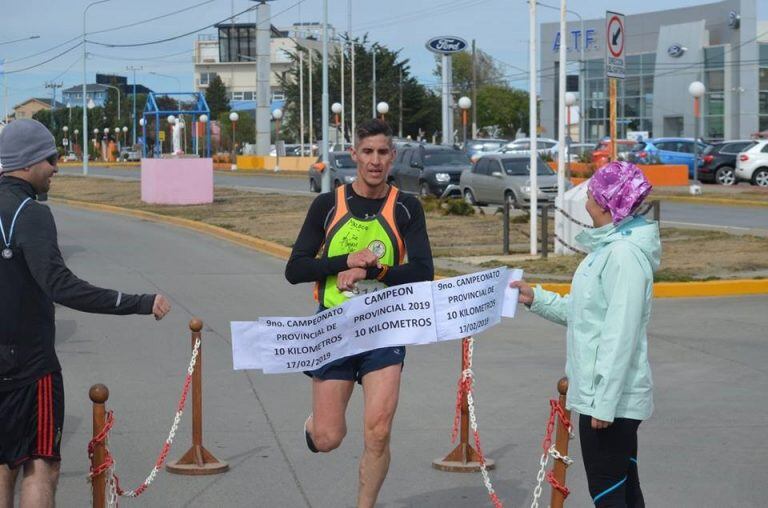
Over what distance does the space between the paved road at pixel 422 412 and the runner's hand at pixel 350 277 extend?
59.7 inches

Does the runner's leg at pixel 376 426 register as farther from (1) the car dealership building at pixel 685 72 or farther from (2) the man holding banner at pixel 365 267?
(1) the car dealership building at pixel 685 72

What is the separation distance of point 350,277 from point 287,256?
50.0 feet

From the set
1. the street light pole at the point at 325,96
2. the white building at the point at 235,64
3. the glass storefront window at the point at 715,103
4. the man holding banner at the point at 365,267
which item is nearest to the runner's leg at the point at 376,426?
the man holding banner at the point at 365,267

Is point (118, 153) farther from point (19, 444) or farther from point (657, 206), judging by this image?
point (19, 444)

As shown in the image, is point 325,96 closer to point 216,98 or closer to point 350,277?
→ point 350,277

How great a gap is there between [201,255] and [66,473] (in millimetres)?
14241

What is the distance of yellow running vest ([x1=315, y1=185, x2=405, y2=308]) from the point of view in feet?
18.7

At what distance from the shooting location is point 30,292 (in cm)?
483

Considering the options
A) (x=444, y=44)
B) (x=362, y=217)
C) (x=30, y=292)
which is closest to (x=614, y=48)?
(x=362, y=217)

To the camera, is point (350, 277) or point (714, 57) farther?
point (714, 57)

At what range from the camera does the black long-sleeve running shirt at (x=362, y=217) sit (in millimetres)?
5688

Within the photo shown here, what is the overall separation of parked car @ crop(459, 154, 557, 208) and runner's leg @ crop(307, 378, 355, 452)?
2421 centimetres

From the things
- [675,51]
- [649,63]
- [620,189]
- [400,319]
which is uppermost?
[675,51]

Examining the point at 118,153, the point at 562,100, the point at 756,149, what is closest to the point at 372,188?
the point at 562,100
